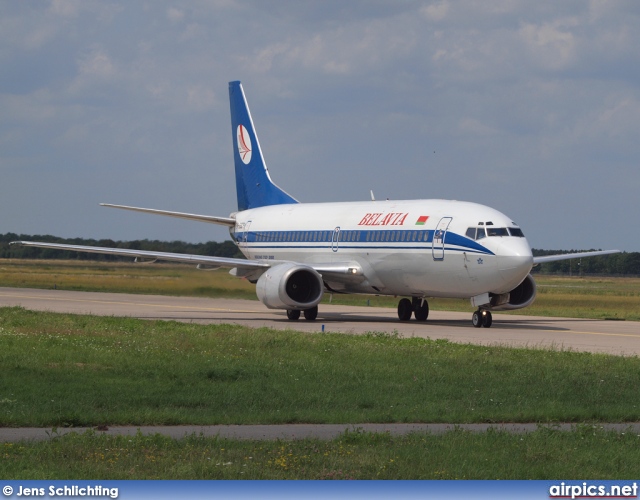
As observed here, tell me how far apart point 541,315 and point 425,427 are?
98.3 ft

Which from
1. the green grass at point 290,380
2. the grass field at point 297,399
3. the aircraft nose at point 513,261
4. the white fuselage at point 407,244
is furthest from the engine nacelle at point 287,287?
the green grass at point 290,380

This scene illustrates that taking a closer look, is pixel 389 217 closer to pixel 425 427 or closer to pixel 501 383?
pixel 501 383

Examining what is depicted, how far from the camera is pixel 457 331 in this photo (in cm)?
3203

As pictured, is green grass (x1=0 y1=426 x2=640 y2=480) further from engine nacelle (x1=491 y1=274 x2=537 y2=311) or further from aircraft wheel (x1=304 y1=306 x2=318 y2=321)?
aircraft wheel (x1=304 y1=306 x2=318 y2=321)

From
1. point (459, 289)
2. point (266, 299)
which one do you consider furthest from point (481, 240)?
point (266, 299)

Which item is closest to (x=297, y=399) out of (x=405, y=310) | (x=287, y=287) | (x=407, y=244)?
(x=407, y=244)

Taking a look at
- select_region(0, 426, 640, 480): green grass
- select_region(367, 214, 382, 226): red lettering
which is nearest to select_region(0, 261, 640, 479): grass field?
select_region(0, 426, 640, 480): green grass

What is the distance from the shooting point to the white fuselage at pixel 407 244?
32.3 meters

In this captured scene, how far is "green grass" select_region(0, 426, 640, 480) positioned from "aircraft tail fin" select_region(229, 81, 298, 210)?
110ft

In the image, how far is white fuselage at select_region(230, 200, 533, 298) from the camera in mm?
32281

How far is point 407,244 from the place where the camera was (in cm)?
3481

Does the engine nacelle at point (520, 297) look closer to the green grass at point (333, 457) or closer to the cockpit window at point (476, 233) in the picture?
the cockpit window at point (476, 233)

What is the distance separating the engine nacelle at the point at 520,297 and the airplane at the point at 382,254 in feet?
0.11

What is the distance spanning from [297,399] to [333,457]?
15.4ft
